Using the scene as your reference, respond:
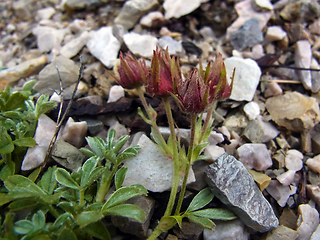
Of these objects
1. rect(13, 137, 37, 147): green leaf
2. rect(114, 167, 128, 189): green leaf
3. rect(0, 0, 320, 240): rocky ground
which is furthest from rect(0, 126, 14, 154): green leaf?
rect(114, 167, 128, 189): green leaf

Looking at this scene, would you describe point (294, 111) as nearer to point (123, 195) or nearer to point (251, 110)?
point (251, 110)

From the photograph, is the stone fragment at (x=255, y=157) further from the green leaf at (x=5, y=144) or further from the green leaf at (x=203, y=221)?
the green leaf at (x=5, y=144)

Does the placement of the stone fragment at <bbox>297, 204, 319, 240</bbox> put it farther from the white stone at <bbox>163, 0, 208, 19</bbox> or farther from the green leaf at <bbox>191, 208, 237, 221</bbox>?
the white stone at <bbox>163, 0, 208, 19</bbox>

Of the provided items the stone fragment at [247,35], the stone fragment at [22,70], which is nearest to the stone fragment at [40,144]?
the stone fragment at [22,70]

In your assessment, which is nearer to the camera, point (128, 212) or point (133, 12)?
point (128, 212)

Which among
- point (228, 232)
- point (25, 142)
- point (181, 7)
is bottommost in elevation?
point (228, 232)

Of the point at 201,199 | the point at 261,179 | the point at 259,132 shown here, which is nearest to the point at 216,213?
the point at 201,199
